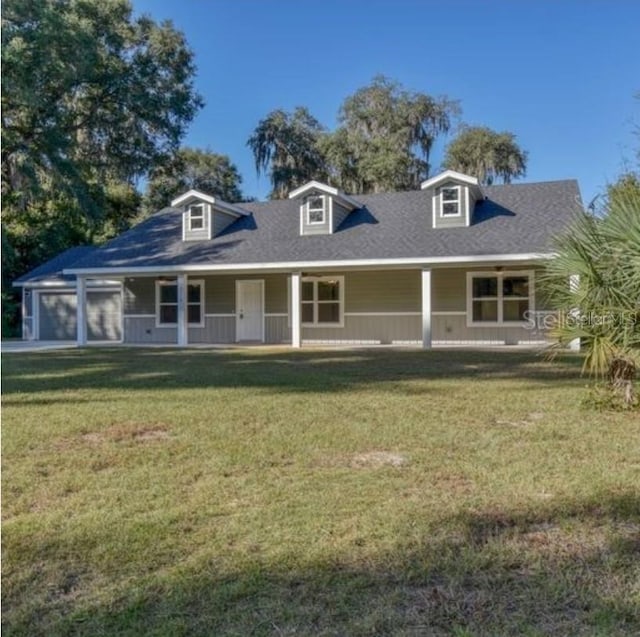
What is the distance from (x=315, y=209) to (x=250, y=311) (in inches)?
160

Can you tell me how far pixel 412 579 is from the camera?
10.5ft

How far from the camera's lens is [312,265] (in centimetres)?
1827

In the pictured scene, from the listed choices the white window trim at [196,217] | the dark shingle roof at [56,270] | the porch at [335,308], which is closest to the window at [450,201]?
the porch at [335,308]

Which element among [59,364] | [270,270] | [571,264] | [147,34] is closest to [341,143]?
[147,34]

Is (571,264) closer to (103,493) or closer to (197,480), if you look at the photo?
(197,480)

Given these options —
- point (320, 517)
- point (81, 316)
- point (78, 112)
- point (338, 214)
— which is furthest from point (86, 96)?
point (320, 517)

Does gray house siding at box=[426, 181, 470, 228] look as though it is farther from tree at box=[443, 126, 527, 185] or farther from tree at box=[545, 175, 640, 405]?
tree at box=[443, 126, 527, 185]

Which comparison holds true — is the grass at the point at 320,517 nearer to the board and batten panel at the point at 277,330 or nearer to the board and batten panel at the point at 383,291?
the board and batten panel at the point at 383,291

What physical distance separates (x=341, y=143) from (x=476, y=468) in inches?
1277

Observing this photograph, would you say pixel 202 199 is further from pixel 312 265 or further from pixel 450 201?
pixel 450 201

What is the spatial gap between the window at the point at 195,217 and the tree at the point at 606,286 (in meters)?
15.6

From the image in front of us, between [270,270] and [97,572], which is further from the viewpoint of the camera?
[270,270]

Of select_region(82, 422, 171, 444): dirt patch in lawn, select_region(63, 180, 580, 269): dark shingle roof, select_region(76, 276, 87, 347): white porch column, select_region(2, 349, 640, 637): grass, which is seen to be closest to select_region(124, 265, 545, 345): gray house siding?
select_region(63, 180, 580, 269): dark shingle roof

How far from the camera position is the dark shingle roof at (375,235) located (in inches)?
699
